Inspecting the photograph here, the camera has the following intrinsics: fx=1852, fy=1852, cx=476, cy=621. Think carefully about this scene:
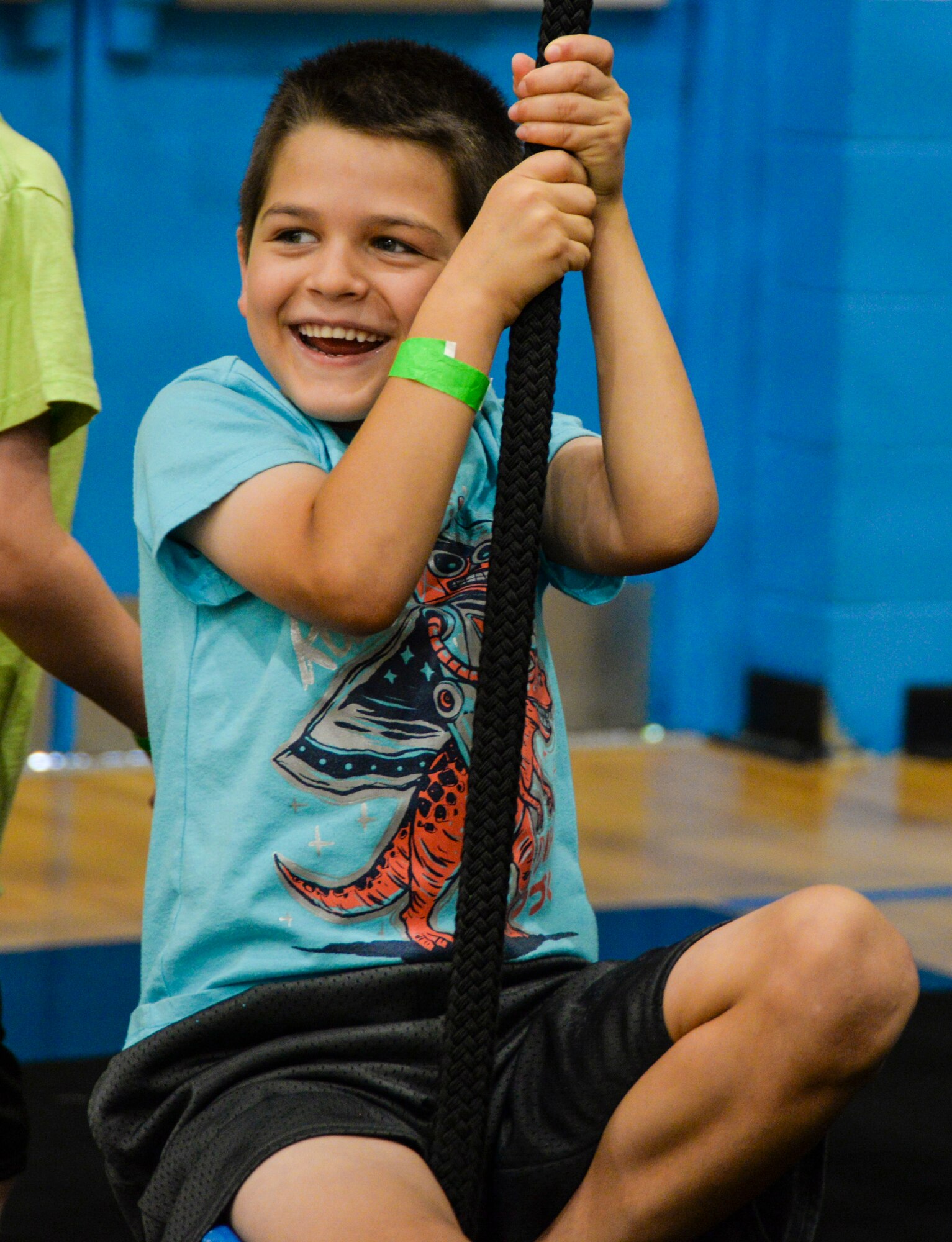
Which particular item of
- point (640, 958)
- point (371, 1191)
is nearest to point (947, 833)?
point (640, 958)

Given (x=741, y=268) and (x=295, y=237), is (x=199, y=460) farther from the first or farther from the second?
(x=741, y=268)

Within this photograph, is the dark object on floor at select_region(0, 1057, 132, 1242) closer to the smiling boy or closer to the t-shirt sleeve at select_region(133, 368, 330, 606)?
the smiling boy

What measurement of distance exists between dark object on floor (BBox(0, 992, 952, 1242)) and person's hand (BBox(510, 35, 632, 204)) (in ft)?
2.88

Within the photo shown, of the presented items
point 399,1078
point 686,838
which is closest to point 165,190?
point 686,838

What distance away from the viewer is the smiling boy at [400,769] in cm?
90

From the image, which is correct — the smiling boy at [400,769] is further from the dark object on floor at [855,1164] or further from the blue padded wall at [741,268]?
the blue padded wall at [741,268]

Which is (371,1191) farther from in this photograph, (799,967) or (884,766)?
(884,766)

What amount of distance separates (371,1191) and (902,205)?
2.64 meters

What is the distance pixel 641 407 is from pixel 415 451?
0.51 ft

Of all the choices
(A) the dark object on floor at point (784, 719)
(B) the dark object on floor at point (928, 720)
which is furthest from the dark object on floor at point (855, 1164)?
(B) the dark object on floor at point (928, 720)

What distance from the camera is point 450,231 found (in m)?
1.05

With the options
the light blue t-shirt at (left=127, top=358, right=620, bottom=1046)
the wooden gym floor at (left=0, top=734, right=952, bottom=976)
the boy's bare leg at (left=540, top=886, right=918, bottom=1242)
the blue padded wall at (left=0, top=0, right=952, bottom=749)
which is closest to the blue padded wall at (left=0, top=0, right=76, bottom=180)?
the blue padded wall at (left=0, top=0, right=952, bottom=749)

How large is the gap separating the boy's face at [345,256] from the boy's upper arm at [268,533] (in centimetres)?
8

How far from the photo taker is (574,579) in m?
1.11
